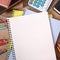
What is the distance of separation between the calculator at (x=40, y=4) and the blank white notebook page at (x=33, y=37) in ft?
0.10

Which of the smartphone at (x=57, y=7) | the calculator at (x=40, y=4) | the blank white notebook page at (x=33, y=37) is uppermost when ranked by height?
the smartphone at (x=57, y=7)

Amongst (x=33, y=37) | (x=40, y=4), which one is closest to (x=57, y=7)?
(x=40, y=4)

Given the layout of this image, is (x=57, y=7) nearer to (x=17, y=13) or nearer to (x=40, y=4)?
(x=40, y=4)

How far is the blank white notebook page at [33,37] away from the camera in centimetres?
92

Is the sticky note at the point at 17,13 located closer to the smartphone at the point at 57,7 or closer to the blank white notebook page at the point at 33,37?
the blank white notebook page at the point at 33,37

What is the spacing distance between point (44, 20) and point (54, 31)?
70 millimetres

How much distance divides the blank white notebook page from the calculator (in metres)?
0.03

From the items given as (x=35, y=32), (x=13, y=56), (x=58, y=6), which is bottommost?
(x=13, y=56)

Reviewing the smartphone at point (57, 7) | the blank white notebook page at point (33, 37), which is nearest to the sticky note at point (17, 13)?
the blank white notebook page at point (33, 37)

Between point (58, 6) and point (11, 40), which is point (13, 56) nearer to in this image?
point (11, 40)

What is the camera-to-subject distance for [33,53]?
0.92 metres

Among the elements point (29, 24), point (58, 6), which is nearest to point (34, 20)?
point (29, 24)

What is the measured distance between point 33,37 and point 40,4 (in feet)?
0.52

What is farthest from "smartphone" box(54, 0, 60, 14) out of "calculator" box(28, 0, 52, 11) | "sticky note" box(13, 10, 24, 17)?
"sticky note" box(13, 10, 24, 17)
